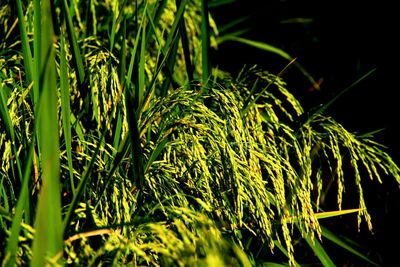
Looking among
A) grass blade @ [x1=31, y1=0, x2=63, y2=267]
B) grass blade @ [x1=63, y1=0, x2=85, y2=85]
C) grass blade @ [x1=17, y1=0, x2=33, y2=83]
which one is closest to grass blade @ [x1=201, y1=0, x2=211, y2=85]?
grass blade @ [x1=63, y1=0, x2=85, y2=85]

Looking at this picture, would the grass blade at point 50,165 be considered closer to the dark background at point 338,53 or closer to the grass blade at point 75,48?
the grass blade at point 75,48

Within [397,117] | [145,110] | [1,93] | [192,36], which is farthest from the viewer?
[397,117]

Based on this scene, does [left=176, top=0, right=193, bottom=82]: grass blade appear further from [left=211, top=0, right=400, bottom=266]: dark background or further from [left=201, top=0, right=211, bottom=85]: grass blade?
[left=211, top=0, right=400, bottom=266]: dark background

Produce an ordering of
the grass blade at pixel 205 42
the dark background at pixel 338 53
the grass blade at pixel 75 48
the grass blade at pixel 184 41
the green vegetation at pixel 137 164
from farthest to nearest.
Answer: the dark background at pixel 338 53 → the grass blade at pixel 205 42 → the grass blade at pixel 184 41 → the grass blade at pixel 75 48 → the green vegetation at pixel 137 164

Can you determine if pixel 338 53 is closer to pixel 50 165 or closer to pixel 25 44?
pixel 25 44

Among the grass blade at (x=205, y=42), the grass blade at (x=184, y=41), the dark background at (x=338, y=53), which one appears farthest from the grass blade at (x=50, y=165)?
the dark background at (x=338, y=53)

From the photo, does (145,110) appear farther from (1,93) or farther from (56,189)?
(56,189)

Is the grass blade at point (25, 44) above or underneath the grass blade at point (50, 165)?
above

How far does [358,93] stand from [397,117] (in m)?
0.21

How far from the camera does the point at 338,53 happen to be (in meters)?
2.90

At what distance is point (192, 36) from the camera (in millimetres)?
2174

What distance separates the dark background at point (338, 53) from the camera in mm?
2535

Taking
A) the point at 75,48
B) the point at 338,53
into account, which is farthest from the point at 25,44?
the point at 338,53

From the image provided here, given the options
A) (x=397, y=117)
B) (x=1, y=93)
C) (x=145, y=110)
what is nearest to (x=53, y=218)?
(x=1, y=93)
